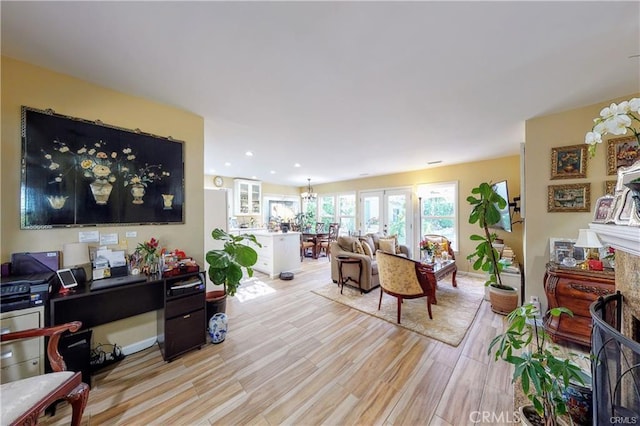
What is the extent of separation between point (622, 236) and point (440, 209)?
181 inches

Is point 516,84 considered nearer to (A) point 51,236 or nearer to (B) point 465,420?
(B) point 465,420

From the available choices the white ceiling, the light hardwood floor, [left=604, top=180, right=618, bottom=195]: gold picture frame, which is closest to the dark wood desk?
the light hardwood floor

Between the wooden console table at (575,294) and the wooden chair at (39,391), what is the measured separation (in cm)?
408

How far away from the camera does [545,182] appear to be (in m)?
2.66

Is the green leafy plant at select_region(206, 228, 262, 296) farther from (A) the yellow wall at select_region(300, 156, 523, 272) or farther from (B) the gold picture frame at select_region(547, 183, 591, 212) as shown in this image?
(A) the yellow wall at select_region(300, 156, 523, 272)

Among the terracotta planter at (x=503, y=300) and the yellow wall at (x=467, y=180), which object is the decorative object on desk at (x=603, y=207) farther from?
the yellow wall at (x=467, y=180)

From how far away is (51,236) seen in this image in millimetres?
1863

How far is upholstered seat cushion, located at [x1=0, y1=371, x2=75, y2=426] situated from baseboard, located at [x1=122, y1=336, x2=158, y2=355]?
1.07m

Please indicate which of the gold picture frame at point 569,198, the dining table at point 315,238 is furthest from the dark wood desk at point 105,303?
the dining table at point 315,238

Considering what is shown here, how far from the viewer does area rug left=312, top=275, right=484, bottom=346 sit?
262 cm

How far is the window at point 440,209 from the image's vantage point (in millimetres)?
5195

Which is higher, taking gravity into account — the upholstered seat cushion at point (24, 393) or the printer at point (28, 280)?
the printer at point (28, 280)

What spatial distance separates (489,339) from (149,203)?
408 centimetres

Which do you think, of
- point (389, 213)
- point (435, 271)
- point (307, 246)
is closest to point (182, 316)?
point (435, 271)
